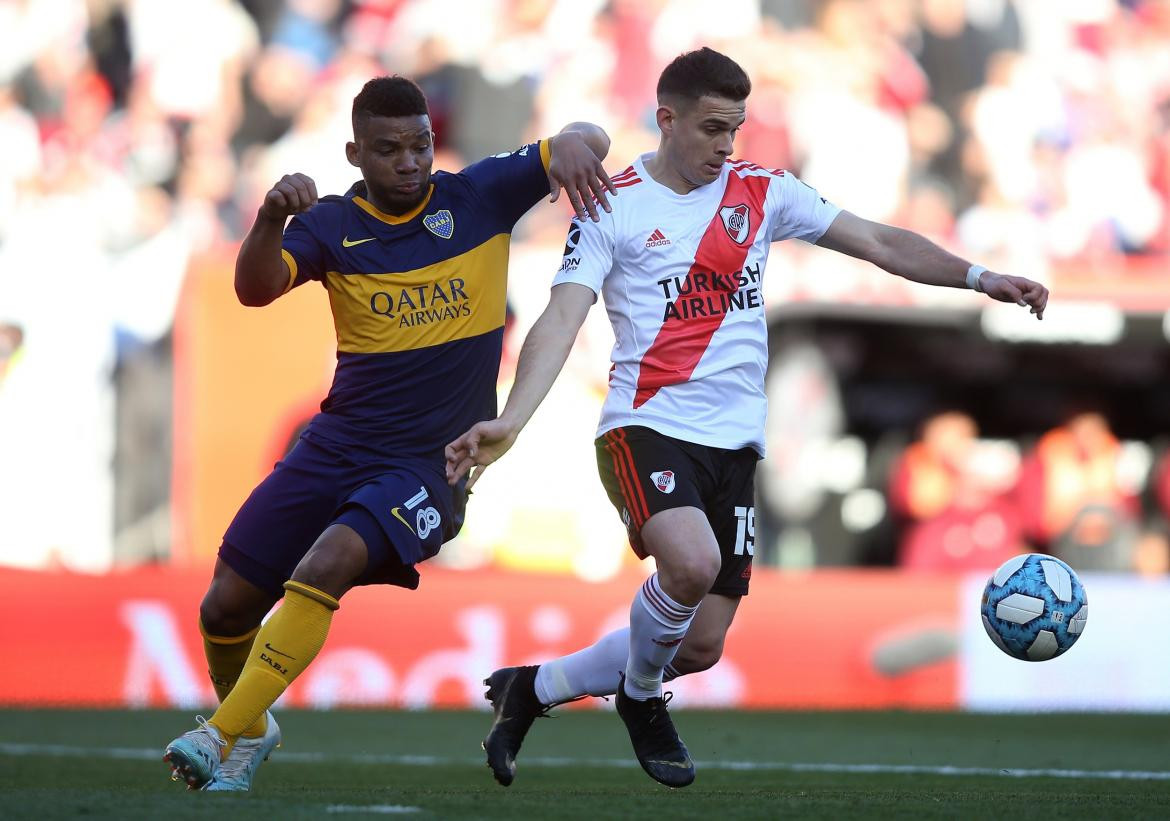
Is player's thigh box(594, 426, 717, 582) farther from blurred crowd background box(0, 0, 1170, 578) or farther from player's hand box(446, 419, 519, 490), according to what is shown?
blurred crowd background box(0, 0, 1170, 578)

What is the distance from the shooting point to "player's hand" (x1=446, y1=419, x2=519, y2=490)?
5.10m

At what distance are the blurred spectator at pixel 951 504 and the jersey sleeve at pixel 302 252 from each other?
28.5 feet

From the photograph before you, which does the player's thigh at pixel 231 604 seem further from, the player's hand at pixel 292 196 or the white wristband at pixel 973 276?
the white wristband at pixel 973 276

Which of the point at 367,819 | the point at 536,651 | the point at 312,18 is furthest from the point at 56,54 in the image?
the point at 367,819

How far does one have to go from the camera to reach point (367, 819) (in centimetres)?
454

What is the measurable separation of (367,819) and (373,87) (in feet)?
7.91

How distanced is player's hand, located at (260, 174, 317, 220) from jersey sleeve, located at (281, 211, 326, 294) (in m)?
0.36

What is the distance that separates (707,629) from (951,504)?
824 cm

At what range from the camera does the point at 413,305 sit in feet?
19.4

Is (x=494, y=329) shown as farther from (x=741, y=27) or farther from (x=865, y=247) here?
(x=741, y=27)

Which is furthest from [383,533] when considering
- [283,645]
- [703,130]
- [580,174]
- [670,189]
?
[703,130]

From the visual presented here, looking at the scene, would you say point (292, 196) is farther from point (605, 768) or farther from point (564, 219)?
point (564, 219)

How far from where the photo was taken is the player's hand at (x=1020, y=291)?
5.82 meters

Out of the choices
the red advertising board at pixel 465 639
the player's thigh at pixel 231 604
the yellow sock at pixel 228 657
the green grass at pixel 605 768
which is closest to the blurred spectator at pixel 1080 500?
the red advertising board at pixel 465 639
